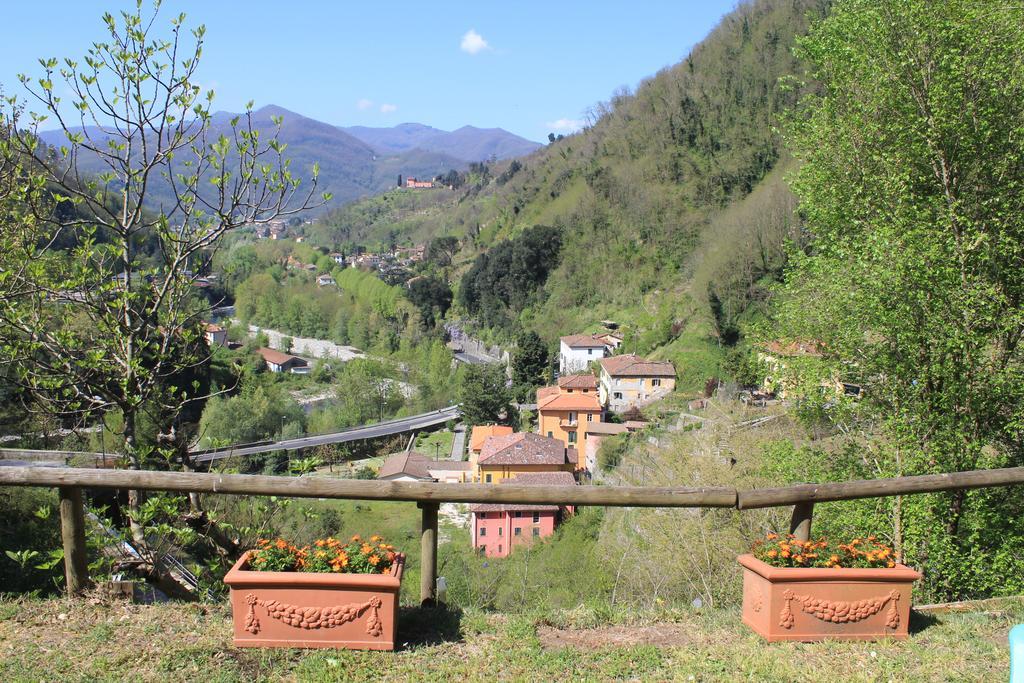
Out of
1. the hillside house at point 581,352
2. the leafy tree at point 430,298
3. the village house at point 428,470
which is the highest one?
the leafy tree at point 430,298

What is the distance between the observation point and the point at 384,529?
81.6 feet

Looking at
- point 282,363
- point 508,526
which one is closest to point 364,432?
point 508,526

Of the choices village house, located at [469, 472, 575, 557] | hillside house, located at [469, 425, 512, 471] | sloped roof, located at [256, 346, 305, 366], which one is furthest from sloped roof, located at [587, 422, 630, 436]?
sloped roof, located at [256, 346, 305, 366]

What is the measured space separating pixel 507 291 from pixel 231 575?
61795 millimetres

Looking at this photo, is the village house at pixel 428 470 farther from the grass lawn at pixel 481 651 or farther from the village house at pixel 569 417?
the grass lawn at pixel 481 651

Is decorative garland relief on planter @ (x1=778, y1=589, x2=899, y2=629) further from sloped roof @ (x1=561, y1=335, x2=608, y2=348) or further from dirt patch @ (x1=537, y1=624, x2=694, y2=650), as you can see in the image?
sloped roof @ (x1=561, y1=335, x2=608, y2=348)

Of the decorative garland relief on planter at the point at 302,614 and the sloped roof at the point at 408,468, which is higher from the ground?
the decorative garland relief on planter at the point at 302,614

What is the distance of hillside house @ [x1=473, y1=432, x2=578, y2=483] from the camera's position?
89.5ft

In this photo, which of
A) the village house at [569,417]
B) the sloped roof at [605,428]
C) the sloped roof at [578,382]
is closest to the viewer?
the sloped roof at [605,428]

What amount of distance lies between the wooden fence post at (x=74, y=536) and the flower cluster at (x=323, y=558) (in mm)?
1094

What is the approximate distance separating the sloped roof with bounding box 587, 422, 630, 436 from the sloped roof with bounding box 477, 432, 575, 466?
4.11 m

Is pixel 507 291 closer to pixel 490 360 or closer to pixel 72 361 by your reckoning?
pixel 490 360

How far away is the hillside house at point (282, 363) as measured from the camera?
213 feet

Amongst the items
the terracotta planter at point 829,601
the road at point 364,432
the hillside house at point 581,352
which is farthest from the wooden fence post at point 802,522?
the hillside house at point 581,352
